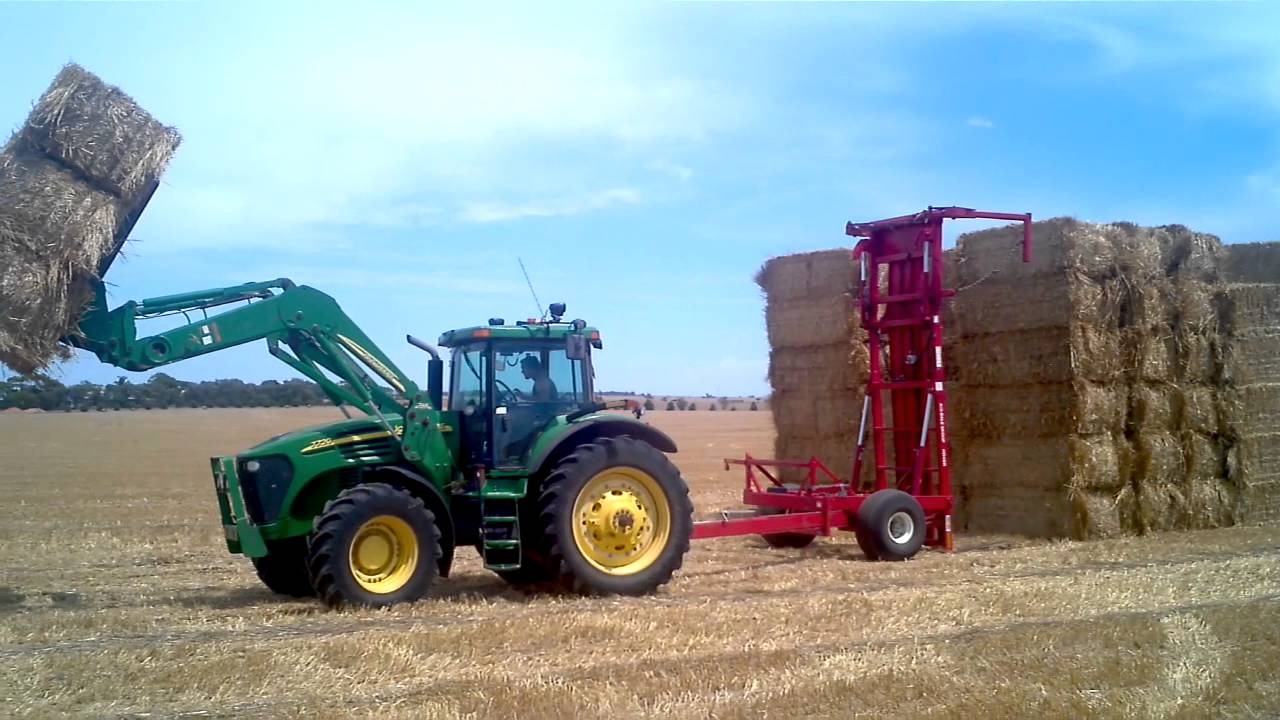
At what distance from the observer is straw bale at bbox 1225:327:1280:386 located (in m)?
12.6

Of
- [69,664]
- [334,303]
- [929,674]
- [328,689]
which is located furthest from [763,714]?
[334,303]

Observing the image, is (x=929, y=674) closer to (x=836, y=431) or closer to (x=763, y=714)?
(x=763, y=714)

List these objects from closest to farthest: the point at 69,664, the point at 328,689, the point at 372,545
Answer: the point at 328,689, the point at 69,664, the point at 372,545

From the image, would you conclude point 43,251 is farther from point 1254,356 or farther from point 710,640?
point 1254,356

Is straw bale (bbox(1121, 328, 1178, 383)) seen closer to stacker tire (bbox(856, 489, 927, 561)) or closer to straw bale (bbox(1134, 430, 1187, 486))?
straw bale (bbox(1134, 430, 1187, 486))

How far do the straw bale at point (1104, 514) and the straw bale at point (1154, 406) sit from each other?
752 millimetres

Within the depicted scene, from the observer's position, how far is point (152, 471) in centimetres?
2494

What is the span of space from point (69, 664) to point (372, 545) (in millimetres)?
2353

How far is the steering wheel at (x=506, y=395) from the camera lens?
8875mm

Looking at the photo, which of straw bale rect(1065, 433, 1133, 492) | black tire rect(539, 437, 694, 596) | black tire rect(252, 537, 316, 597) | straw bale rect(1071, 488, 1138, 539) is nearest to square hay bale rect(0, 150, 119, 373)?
black tire rect(252, 537, 316, 597)

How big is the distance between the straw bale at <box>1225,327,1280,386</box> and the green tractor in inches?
283

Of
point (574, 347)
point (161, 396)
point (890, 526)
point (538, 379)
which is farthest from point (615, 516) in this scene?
point (161, 396)

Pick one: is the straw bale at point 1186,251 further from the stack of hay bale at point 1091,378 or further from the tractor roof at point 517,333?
the tractor roof at point 517,333

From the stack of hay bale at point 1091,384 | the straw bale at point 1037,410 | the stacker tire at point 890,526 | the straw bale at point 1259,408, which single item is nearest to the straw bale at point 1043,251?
the stack of hay bale at point 1091,384
